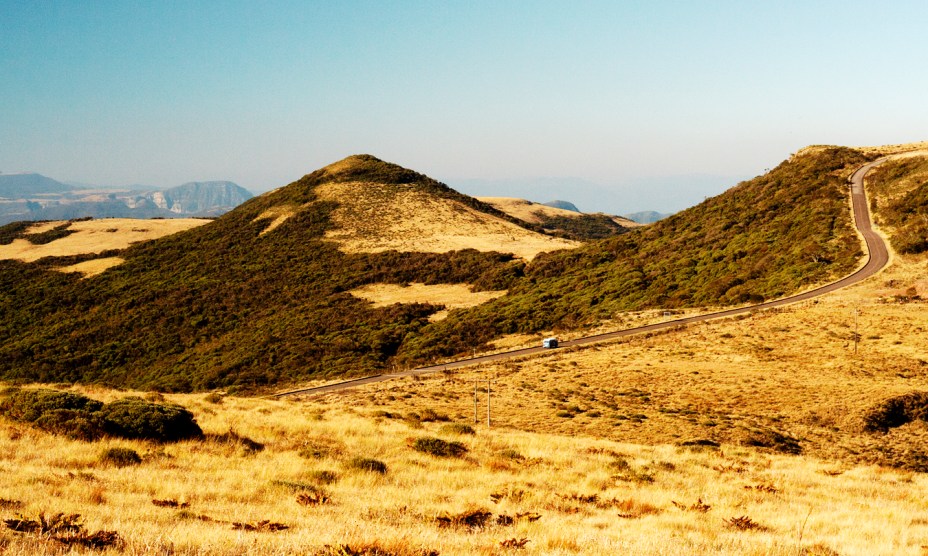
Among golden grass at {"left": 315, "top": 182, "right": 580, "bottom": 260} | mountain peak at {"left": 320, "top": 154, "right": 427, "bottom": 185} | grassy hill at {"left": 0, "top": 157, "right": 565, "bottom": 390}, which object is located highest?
mountain peak at {"left": 320, "top": 154, "right": 427, "bottom": 185}

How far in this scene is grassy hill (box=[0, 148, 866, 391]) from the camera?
199 feet

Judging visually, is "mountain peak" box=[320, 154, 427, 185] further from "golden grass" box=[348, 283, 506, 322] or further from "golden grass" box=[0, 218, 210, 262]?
"golden grass" box=[348, 283, 506, 322]

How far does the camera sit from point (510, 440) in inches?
848

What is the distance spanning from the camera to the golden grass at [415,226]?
104m

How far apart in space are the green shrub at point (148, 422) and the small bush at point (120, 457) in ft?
7.17

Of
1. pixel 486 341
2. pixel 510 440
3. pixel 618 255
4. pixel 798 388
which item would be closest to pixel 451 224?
pixel 618 255

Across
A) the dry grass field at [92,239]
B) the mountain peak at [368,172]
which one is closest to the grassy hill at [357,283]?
the dry grass field at [92,239]

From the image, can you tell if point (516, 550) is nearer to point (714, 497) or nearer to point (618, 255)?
point (714, 497)

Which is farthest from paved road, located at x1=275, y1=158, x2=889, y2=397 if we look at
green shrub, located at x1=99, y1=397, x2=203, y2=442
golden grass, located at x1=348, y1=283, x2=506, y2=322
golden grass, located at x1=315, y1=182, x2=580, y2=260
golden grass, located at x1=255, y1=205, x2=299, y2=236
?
golden grass, located at x1=255, y1=205, x2=299, y2=236

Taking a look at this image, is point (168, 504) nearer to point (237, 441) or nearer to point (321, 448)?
point (237, 441)

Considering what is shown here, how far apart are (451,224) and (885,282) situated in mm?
78249

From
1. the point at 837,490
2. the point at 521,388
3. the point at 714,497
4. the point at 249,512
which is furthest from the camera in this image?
the point at 521,388

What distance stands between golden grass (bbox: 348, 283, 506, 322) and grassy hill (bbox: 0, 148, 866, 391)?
1.86 meters

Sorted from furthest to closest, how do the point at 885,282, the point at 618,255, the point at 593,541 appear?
1. the point at 618,255
2. the point at 885,282
3. the point at 593,541
